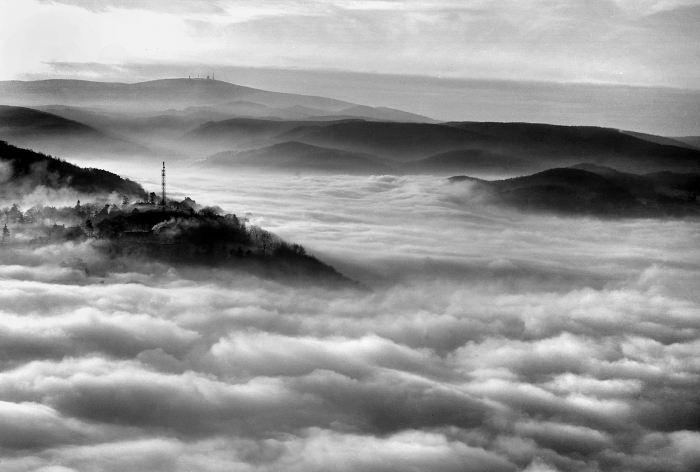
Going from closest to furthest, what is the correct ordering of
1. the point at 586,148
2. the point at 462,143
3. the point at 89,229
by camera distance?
the point at 89,229
the point at 586,148
the point at 462,143

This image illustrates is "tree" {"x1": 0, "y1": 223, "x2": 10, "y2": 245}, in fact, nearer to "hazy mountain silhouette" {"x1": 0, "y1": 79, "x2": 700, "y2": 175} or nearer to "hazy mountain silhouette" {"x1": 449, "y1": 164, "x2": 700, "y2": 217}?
"hazy mountain silhouette" {"x1": 0, "y1": 79, "x2": 700, "y2": 175}

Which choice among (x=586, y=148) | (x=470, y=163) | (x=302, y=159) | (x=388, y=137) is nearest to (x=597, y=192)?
(x=586, y=148)

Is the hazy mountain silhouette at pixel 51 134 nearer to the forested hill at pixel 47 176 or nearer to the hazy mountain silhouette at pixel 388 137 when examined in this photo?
the forested hill at pixel 47 176

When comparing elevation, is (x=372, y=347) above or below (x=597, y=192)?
below

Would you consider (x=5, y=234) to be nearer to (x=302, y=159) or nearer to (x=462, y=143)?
(x=302, y=159)

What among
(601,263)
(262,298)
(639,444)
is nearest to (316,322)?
(262,298)

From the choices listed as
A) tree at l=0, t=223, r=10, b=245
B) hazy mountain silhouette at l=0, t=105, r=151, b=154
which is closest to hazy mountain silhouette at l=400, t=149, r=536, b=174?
hazy mountain silhouette at l=0, t=105, r=151, b=154

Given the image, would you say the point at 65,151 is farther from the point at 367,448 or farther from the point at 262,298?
the point at 367,448
